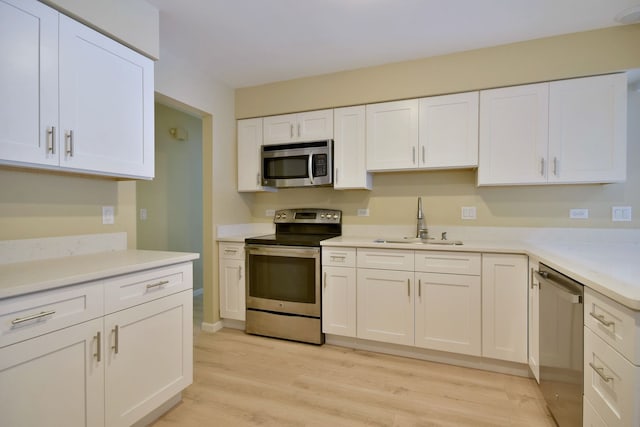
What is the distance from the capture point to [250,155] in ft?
11.0

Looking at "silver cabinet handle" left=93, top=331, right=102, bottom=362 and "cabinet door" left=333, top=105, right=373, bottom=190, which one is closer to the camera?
"silver cabinet handle" left=93, top=331, right=102, bottom=362

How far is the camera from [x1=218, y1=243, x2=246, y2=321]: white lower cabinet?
3068 millimetres

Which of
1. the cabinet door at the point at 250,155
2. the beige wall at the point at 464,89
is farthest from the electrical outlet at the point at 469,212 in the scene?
the cabinet door at the point at 250,155

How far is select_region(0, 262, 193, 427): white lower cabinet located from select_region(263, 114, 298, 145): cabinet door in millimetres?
1756

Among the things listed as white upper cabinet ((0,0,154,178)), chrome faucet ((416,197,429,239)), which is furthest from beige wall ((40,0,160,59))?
chrome faucet ((416,197,429,239))

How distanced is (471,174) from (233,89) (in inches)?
102

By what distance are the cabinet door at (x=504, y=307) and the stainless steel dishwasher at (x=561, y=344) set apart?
0.30m

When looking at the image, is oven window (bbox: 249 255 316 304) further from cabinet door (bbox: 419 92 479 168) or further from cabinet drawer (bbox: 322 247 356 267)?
cabinet door (bbox: 419 92 479 168)

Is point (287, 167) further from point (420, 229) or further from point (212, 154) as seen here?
point (420, 229)

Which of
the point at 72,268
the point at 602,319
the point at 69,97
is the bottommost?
the point at 602,319

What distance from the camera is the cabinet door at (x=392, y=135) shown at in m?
2.74

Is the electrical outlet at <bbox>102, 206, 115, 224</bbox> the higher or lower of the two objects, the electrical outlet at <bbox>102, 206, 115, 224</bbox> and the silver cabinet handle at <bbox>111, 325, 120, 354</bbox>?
the higher

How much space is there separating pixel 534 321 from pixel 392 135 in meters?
1.78

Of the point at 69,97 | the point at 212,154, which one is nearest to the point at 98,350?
the point at 69,97
